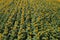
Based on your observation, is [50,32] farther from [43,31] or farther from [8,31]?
[8,31]

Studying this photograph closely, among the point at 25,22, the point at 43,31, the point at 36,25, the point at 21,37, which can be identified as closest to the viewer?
the point at 21,37

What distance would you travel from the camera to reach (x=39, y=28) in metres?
9.53

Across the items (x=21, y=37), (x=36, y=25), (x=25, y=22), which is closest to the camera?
(x=21, y=37)

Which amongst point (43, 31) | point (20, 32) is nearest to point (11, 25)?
point (20, 32)

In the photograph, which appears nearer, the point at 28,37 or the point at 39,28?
the point at 28,37

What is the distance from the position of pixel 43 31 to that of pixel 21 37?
1240mm

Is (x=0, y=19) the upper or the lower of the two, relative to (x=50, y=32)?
upper

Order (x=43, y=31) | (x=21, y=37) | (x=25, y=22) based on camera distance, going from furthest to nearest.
A: (x=25, y=22), (x=43, y=31), (x=21, y=37)

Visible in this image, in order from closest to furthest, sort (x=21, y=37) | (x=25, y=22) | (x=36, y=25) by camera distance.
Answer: (x=21, y=37) → (x=36, y=25) → (x=25, y=22)

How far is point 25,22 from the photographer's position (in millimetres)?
10281

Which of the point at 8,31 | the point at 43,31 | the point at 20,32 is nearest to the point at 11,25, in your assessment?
the point at 8,31

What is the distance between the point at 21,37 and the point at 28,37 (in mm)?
344

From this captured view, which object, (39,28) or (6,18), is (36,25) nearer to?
(39,28)

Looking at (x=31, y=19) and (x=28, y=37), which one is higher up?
(x=31, y=19)
